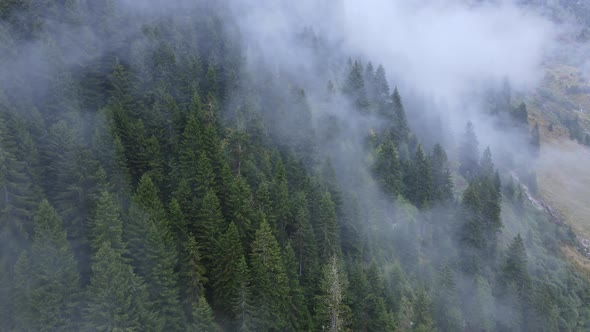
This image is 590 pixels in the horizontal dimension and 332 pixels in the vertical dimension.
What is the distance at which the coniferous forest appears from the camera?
37281 mm

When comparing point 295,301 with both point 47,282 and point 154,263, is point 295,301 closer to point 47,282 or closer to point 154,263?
point 154,263

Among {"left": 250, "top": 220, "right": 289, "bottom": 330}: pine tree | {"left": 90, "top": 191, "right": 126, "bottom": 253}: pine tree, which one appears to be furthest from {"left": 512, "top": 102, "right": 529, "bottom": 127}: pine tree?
{"left": 90, "top": 191, "right": 126, "bottom": 253}: pine tree

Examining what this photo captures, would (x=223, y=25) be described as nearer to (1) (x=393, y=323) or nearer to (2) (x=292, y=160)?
(2) (x=292, y=160)

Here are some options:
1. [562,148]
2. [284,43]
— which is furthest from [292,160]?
[562,148]

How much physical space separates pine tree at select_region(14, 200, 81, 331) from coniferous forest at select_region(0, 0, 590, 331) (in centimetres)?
16

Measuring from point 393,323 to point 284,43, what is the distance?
83127 millimetres

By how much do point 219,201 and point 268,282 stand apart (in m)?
12.5

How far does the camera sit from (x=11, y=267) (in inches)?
1363

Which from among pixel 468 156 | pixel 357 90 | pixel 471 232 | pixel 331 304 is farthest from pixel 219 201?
pixel 468 156

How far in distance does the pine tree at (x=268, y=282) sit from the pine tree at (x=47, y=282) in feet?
58.9

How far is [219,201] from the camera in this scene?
5184cm

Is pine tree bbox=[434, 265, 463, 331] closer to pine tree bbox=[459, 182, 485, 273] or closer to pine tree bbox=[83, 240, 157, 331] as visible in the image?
pine tree bbox=[459, 182, 485, 273]

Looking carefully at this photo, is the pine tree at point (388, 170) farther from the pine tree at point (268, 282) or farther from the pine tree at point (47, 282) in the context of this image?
the pine tree at point (47, 282)

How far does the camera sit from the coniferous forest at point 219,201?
122 feet
